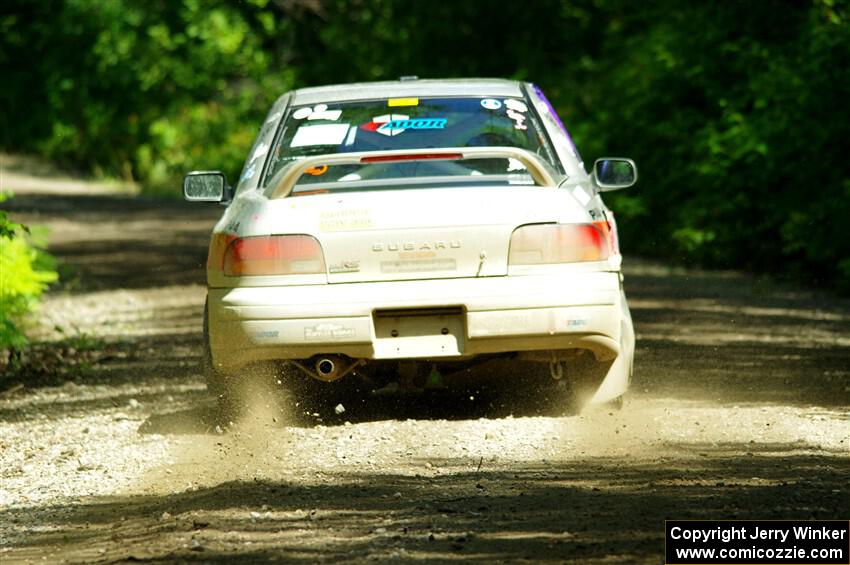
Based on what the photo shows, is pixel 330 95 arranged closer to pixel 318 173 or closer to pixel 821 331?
pixel 318 173

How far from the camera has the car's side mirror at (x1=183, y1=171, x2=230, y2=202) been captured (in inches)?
317

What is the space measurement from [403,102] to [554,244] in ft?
4.83

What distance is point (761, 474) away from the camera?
6246 millimetres

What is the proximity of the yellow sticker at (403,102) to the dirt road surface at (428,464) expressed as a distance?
1.61 meters

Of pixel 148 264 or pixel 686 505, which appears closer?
pixel 686 505

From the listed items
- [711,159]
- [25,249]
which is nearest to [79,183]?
[711,159]

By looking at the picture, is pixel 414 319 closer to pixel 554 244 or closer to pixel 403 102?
pixel 554 244

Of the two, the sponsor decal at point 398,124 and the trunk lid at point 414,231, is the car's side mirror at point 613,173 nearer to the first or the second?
the sponsor decal at point 398,124

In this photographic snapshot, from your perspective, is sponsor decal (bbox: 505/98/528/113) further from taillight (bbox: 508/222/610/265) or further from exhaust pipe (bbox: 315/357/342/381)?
exhaust pipe (bbox: 315/357/342/381)

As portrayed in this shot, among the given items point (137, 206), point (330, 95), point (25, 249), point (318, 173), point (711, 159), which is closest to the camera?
point (318, 173)

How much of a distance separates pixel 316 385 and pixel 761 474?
9.86 feet

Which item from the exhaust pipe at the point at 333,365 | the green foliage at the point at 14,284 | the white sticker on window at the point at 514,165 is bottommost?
the green foliage at the point at 14,284

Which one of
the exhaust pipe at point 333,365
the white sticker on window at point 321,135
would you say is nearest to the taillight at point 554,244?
the exhaust pipe at point 333,365

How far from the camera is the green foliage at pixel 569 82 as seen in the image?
49.6ft
